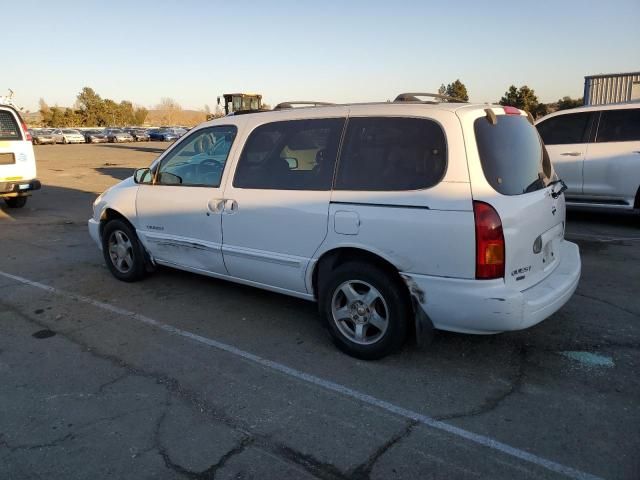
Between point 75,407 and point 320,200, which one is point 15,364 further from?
point 320,200

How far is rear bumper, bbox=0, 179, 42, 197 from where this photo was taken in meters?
9.93

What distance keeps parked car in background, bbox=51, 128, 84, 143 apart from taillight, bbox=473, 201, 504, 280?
54.3 m

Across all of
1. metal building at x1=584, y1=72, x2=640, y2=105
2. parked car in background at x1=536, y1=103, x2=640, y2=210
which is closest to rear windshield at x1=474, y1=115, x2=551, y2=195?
parked car in background at x1=536, y1=103, x2=640, y2=210

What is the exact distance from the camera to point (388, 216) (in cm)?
347

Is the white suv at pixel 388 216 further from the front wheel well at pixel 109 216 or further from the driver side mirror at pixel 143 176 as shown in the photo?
the front wheel well at pixel 109 216

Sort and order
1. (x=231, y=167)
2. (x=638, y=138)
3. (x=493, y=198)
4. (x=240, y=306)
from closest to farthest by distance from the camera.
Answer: (x=493, y=198)
(x=231, y=167)
(x=240, y=306)
(x=638, y=138)

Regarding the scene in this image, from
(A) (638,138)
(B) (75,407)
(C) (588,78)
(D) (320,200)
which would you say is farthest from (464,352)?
(C) (588,78)

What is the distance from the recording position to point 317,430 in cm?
294

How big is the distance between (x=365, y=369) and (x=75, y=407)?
73.6 inches

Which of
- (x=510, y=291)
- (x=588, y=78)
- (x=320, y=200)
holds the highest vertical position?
(x=588, y=78)

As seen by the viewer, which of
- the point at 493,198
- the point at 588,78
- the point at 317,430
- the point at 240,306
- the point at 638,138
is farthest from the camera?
the point at 588,78

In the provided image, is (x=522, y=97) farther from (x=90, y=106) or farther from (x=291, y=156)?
→ (x=90, y=106)

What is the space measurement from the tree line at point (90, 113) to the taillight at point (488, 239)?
295 ft

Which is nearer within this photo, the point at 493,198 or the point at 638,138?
the point at 493,198
